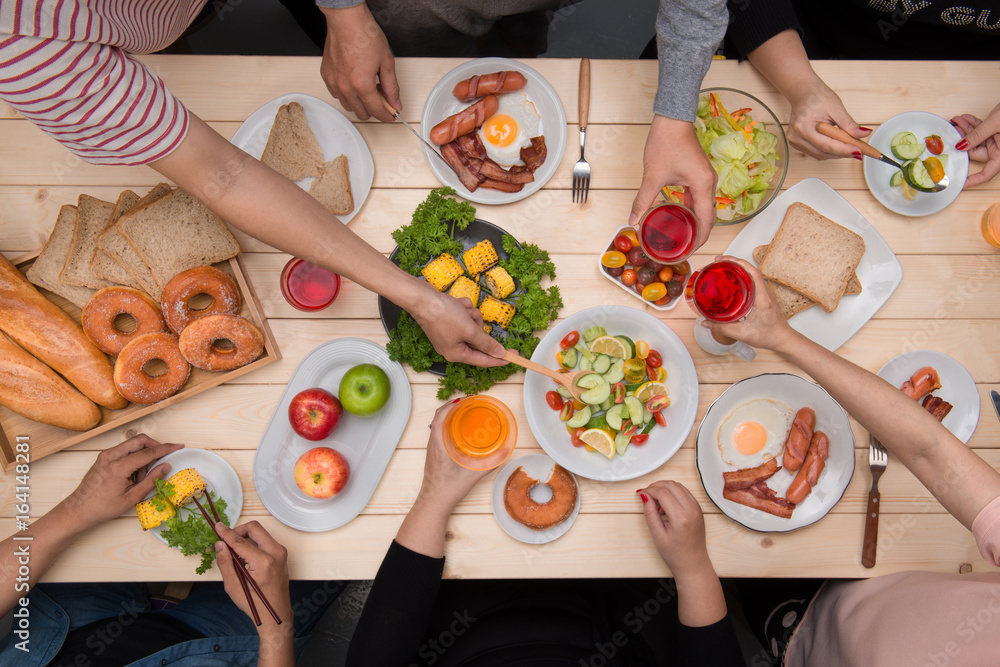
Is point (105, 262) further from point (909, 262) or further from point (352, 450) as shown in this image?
point (909, 262)

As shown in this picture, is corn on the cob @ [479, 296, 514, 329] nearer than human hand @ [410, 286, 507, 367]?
No

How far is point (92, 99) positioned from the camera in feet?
4.14

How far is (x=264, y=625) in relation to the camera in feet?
6.34

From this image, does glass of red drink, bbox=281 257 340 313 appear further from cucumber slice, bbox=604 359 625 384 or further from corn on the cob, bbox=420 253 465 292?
cucumber slice, bbox=604 359 625 384

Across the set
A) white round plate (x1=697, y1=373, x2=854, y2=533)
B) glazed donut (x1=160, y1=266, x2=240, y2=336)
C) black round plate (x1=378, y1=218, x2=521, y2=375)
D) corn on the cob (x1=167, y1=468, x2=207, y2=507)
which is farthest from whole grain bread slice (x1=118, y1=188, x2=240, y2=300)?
white round plate (x1=697, y1=373, x2=854, y2=533)

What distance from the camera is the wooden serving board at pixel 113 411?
1.89m

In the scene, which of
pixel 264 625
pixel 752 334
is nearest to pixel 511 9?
pixel 752 334

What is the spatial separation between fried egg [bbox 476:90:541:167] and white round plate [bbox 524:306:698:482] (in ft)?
2.20

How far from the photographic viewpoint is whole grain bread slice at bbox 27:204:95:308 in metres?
1.93

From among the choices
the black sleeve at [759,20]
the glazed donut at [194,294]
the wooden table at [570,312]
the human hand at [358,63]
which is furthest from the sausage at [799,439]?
the glazed donut at [194,294]

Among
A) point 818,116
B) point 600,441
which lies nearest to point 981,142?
point 818,116

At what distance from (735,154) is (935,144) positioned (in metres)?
0.80

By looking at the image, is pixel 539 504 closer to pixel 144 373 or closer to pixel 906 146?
pixel 144 373

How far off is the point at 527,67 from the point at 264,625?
225 centimetres
